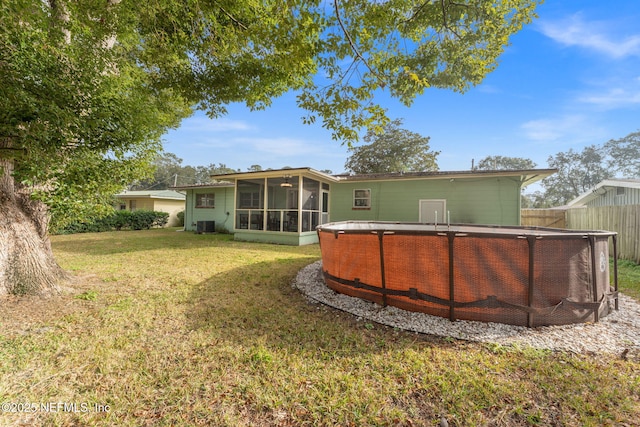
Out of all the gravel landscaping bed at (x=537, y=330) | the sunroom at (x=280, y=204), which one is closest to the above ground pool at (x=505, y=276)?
the gravel landscaping bed at (x=537, y=330)

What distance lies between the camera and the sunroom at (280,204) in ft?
33.0

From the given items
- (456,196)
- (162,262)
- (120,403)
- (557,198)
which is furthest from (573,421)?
(557,198)

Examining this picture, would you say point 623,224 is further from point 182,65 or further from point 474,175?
point 182,65

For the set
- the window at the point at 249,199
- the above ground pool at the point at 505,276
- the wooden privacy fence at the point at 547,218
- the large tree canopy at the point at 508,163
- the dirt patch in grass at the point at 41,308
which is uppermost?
the large tree canopy at the point at 508,163

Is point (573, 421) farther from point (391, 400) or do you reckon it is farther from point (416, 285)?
point (416, 285)

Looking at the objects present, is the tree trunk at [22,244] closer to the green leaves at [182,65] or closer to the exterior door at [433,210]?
the green leaves at [182,65]

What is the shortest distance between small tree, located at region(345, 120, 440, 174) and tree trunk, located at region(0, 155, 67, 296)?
2522cm

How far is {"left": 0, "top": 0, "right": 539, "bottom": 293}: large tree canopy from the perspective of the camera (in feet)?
9.39

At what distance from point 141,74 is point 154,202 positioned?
16704 mm

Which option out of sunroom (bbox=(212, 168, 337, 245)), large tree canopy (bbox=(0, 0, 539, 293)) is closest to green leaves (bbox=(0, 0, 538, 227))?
large tree canopy (bbox=(0, 0, 539, 293))

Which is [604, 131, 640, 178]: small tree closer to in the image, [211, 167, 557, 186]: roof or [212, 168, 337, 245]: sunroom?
[211, 167, 557, 186]: roof

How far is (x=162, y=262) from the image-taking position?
20.8 feet

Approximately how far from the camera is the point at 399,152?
27.1 m

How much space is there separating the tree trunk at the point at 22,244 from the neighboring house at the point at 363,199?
22.6 ft
